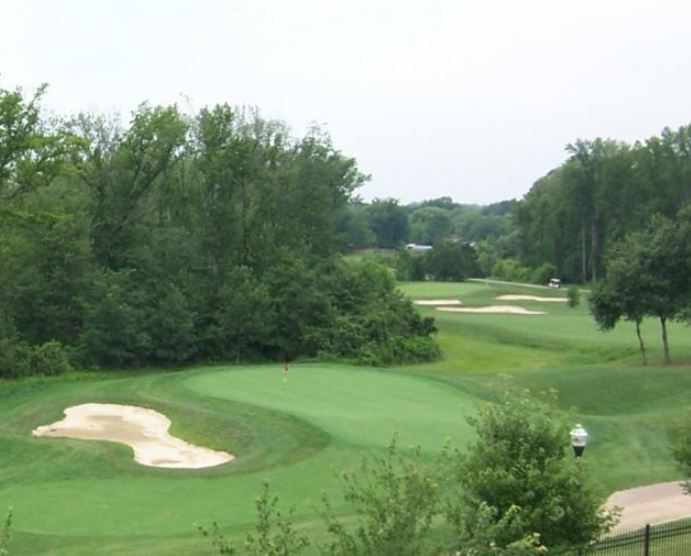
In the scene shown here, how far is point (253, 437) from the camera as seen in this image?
78.9ft

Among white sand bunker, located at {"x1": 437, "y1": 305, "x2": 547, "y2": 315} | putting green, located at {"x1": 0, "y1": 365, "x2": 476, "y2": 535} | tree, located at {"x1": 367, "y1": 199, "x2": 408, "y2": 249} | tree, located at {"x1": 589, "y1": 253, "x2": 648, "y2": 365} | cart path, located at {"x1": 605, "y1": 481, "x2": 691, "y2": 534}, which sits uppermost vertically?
tree, located at {"x1": 367, "y1": 199, "x2": 408, "y2": 249}

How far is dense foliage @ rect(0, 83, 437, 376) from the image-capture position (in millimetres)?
43969

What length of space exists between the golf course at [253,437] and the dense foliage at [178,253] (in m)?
3.60

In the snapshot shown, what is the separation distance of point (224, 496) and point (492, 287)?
247ft

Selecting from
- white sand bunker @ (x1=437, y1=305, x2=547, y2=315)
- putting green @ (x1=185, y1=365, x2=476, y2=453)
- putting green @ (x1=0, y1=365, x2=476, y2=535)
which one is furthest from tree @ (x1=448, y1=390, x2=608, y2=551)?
white sand bunker @ (x1=437, y1=305, x2=547, y2=315)

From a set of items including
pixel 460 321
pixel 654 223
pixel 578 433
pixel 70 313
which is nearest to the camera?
pixel 578 433

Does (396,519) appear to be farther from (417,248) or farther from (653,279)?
(417,248)

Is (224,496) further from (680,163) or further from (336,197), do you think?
(680,163)

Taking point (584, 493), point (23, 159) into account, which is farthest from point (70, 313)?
point (584, 493)

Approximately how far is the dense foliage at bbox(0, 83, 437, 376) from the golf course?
3600 millimetres

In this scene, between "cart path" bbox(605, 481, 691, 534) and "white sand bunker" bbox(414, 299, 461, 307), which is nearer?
"cart path" bbox(605, 481, 691, 534)

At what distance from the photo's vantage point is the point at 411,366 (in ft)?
153

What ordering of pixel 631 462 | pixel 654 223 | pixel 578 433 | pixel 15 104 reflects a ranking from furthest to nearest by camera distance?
1. pixel 654 223
2. pixel 15 104
3. pixel 631 462
4. pixel 578 433

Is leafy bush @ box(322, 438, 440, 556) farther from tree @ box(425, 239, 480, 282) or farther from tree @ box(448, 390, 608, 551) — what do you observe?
tree @ box(425, 239, 480, 282)
